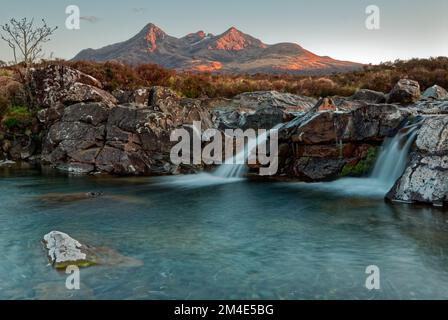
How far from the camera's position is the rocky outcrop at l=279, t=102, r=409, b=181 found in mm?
15055

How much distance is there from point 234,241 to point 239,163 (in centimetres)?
940

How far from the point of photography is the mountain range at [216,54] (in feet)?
289

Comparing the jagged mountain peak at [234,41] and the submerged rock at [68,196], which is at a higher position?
the jagged mountain peak at [234,41]

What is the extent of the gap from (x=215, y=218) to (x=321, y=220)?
247 cm

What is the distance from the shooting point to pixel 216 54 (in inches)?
4370

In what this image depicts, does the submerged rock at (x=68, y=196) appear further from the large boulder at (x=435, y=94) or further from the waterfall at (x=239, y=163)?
the large boulder at (x=435, y=94)

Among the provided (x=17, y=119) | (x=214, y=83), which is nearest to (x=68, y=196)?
(x=17, y=119)

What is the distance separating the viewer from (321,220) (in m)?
9.90

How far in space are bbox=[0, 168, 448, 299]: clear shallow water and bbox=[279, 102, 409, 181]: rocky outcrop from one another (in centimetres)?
144

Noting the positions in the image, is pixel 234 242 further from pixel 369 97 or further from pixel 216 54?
pixel 216 54

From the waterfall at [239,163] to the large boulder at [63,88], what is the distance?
6.98 metres

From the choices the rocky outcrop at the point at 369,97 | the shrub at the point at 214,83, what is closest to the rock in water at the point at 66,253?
the rocky outcrop at the point at 369,97

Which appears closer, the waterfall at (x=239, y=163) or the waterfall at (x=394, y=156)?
the waterfall at (x=394, y=156)
